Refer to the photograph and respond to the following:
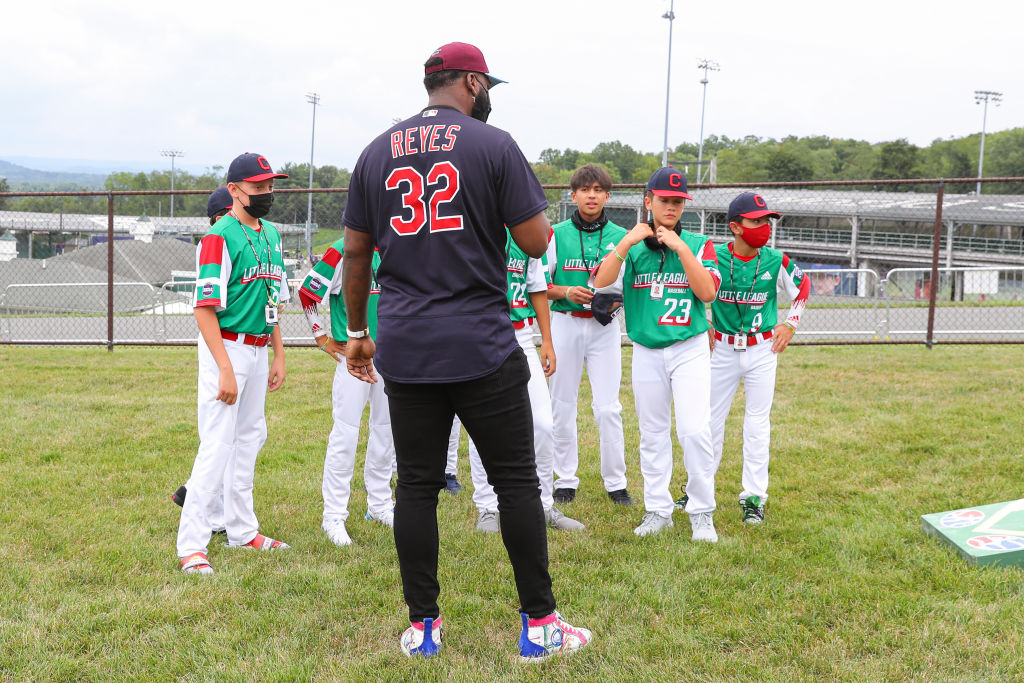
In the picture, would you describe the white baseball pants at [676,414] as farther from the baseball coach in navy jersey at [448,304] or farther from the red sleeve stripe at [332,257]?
the red sleeve stripe at [332,257]

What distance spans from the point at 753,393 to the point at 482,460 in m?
2.60

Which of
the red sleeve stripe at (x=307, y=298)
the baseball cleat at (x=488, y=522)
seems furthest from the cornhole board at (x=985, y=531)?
the red sleeve stripe at (x=307, y=298)

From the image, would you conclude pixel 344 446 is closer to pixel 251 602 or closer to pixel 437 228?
pixel 251 602

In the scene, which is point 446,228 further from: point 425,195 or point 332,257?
point 332,257

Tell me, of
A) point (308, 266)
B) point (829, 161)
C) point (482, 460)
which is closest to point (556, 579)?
point (482, 460)

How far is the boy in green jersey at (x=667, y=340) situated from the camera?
453 cm

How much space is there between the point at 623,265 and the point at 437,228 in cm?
221

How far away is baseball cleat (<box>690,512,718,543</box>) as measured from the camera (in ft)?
14.9

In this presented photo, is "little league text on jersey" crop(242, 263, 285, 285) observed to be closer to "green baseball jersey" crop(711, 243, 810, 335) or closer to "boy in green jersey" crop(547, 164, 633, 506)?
"boy in green jersey" crop(547, 164, 633, 506)

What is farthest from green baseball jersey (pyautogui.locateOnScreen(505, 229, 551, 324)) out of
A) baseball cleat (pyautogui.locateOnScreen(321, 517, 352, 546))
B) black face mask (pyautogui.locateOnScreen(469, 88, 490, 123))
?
black face mask (pyautogui.locateOnScreen(469, 88, 490, 123))

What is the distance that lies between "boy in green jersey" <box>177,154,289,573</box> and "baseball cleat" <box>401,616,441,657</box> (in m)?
1.42

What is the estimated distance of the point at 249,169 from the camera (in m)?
4.30

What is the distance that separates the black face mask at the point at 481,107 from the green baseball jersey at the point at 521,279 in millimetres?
1720

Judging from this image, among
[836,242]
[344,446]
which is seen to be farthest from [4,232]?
[836,242]
